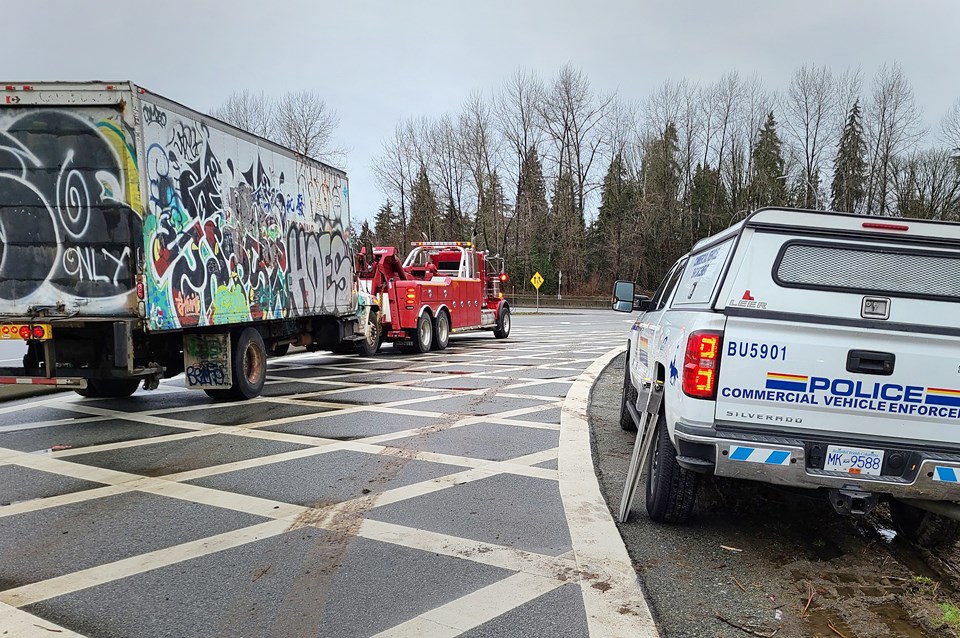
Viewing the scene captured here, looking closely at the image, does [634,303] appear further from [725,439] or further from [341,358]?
[341,358]

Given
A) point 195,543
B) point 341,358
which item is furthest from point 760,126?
point 195,543

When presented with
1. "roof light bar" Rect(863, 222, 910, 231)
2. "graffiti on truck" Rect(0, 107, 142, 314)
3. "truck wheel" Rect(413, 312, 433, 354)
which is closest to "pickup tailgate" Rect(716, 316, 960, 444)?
"roof light bar" Rect(863, 222, 910, 231)

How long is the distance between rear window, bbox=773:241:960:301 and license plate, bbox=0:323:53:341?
282 inches

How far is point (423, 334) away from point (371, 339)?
5.17ft

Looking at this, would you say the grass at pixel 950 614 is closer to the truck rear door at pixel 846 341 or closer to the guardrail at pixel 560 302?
the truck rear door at pixel 846 341

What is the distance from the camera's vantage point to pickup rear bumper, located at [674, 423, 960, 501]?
3.49 m

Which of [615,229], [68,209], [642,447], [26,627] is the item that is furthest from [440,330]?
[615,229]

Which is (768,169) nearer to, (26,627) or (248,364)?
(248,364)

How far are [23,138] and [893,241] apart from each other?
8.19m

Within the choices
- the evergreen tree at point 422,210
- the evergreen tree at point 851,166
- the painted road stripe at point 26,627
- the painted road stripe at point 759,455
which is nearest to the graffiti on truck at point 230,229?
the painted road stripe at point 26,627

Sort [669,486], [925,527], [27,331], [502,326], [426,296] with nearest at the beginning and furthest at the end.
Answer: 1. [925,527]
2. [669,486]
3. [27,331]
4. [426,296]
5. [502,326]

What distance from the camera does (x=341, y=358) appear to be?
48.0ft

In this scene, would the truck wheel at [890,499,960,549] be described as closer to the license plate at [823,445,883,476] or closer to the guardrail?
the license plate at [823,445,883,476]

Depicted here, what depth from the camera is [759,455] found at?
3.59 metres
